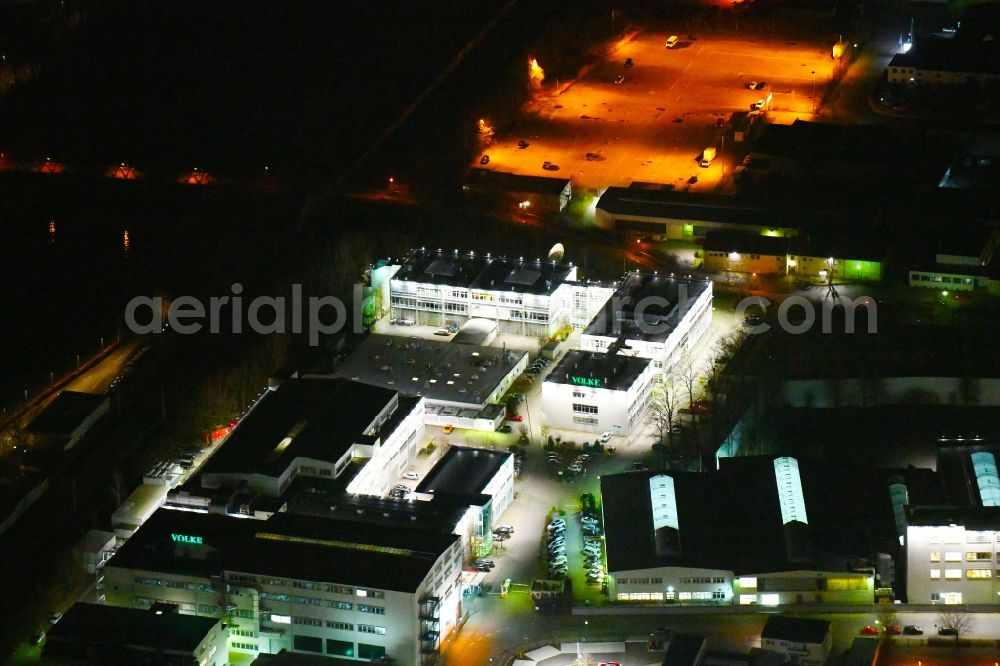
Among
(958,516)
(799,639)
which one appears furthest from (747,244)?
(799,639)

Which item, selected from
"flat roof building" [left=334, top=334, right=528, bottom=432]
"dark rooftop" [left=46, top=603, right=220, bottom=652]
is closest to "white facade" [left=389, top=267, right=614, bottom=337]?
"flat roof building" [left=334, top=334, right=528, bottom=432]

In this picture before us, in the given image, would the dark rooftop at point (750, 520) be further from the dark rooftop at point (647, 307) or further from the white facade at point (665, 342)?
the dark rooftop at point (647, 307)

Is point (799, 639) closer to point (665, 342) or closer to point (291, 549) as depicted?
point (291, 549)

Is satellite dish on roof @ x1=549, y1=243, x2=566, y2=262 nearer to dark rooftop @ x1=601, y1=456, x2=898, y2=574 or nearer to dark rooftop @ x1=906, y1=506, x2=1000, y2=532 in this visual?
dark rooftop @ x1=601, y1=456, x2=898, y2=574

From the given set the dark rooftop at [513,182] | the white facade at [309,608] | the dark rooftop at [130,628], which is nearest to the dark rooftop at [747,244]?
the dark rooftop at [513,182]

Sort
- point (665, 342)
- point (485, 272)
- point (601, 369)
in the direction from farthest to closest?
point (485, 272), point (665, 342), point (601, 369)
